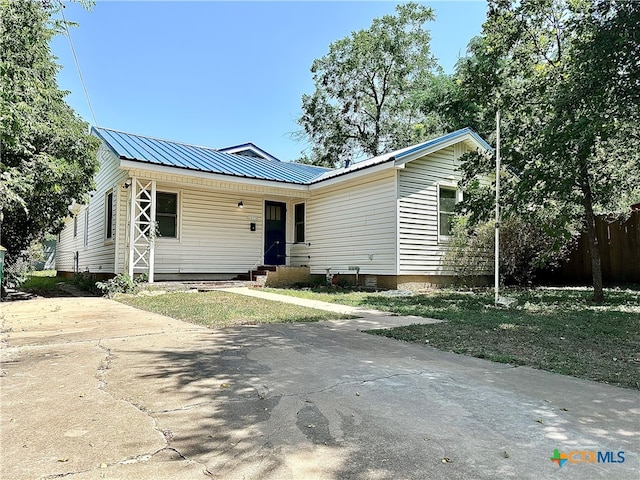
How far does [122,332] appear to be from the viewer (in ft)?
18.0

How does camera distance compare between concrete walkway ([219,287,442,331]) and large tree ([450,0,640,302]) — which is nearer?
concrete walkway ([219,287,442,331])

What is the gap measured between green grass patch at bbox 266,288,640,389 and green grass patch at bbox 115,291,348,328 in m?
1.56

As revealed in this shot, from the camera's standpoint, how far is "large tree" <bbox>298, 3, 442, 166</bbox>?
2834cm

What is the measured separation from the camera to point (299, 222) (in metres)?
14.8

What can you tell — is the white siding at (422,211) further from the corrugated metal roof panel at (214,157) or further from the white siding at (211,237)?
the white siding at (211,237)

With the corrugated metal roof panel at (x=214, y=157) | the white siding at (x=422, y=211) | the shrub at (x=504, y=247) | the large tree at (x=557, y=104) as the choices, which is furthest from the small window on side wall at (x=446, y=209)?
the large tree at (x=557, y=104)

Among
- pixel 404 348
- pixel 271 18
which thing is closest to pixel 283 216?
pixel 271 18

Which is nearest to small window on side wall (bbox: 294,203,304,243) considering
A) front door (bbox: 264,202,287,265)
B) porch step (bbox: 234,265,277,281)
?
front door (bbox: 264,202,287,265)

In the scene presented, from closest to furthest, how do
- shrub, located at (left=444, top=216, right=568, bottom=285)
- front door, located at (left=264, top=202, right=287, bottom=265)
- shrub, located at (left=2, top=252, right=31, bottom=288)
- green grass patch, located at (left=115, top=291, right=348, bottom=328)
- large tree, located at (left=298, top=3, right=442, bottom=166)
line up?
1. green grass patch, located at (left=115, top=291, right=348, bottom=328)
2. shrub, located at (left=2, top=252, right=31, bottom=288)
3. shrub, located at (left=444, top=216, right=568, bottom=285)
4. front door, located at (left=264, top=202, right=287, bottom=265)
5. large tree, located at (left=298, top=3, right=442, bottom=166)

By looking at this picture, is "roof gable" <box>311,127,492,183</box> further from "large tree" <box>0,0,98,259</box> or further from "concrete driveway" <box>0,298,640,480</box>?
"concrete driveway" <box>0,298,640,480</box>

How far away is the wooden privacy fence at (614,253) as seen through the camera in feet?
38.1

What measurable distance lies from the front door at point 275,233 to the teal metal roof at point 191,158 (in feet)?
4.07

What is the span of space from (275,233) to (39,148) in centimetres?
734

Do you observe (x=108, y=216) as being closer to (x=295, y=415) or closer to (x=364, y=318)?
(x=364, y=318)
